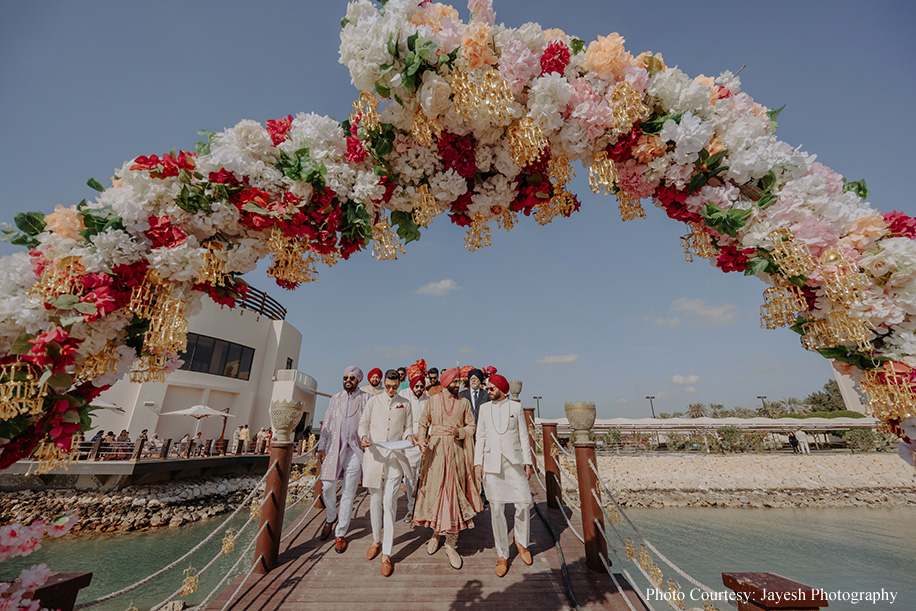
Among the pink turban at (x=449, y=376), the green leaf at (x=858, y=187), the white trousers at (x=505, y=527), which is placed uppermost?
the green leaf at (x=858, y=187)

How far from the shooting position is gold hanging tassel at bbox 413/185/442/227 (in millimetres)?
2658

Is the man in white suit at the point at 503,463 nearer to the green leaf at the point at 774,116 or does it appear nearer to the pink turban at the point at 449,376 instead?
the pink turban at the point at 449,376

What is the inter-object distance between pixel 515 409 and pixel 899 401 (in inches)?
113

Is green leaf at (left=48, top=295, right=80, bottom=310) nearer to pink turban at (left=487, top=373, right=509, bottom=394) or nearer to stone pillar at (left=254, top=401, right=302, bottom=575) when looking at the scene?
stone pillar at (left=254, top=401, right=302, bottom=575)

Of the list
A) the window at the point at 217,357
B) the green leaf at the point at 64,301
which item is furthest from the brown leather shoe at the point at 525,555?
the window at the point at 217,357

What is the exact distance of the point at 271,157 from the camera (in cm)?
243

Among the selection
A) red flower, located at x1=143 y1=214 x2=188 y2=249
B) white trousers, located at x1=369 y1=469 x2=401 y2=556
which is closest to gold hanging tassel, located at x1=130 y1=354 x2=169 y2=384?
red flower, located at x1=143 y1=214 x2=188 y2=249

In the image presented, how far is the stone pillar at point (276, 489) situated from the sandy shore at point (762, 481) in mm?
18629

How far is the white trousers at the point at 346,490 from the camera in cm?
444

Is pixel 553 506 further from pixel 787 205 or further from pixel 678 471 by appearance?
pixel 678 471

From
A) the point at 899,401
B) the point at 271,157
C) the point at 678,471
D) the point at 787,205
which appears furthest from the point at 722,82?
the point at 678,471

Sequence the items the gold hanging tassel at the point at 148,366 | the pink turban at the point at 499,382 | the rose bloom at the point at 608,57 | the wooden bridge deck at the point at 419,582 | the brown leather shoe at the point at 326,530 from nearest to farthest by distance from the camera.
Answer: the gold hanging tassel at the point at 148,366, the rose bloom at the point at 608,57, the wooden bridge deck at the point at 419,582, the pink turban at the point at 499,382, the brown leather shoe at the point at 326,530

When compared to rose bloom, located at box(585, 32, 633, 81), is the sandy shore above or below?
below

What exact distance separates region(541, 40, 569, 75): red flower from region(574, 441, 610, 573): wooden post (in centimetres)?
340
